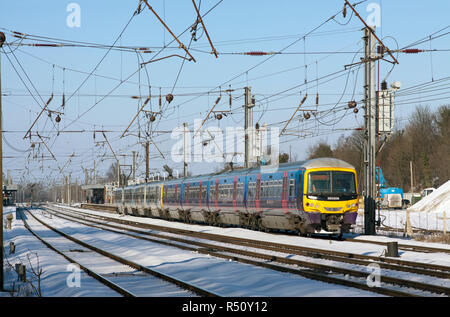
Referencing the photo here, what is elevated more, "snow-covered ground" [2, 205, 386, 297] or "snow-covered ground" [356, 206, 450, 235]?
"snow-covered ground" [356, 206, 450, 235]

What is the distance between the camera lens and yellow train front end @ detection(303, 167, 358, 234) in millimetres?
25062

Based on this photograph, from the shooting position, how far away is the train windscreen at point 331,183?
25250mm

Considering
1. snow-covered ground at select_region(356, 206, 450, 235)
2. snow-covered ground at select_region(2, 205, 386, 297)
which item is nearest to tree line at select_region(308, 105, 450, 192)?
snow-covered ground at select_region(356, 206, 450, 235)

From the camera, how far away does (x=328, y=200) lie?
25.2m

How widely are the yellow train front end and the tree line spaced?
61.1 m

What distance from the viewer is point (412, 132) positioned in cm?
9975

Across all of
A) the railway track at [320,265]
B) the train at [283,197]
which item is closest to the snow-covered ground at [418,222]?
the train at [283,197]

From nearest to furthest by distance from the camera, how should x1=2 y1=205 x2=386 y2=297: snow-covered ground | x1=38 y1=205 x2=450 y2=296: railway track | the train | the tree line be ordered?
x1=2 y1=205 x2=386 y2=297: snow-covered ground → x1=38 y1=205 x2=450 y2=296: railway track → the train → the tree line

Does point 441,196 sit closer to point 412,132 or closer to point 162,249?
point 162,249

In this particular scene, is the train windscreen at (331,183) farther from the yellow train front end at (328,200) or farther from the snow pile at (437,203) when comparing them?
the snow pile at (437,203)

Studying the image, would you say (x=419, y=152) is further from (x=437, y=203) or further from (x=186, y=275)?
(x=186, y=275)

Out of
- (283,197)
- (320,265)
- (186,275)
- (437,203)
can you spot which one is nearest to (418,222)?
(437,203)

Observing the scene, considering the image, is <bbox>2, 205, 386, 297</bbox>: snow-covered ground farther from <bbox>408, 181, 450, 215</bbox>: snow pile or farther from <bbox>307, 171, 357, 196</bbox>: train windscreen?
<bbox>408, 181, 450, 215</bbox>: snow pile

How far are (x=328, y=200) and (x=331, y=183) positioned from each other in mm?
766
